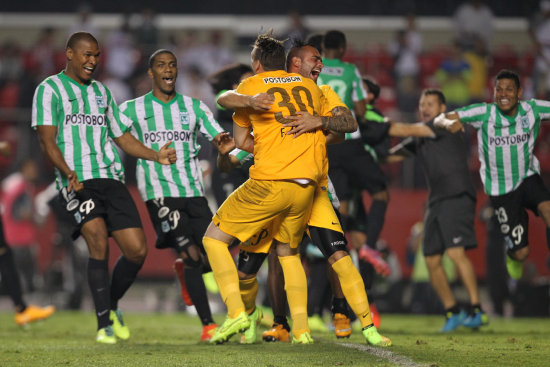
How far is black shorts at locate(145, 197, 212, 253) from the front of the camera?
22.6 ft

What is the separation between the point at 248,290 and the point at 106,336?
1203mm

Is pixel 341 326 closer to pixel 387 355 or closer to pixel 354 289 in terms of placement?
pixel 354 289

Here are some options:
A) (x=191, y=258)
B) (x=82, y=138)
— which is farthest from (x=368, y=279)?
(x=82, y=138)

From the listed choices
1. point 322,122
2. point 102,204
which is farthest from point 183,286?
point 322,122

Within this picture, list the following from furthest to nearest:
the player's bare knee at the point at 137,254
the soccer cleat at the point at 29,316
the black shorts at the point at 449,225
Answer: the soccer cleat at the point at 29,316 < the black shorts at the point at 449,225 < the player's bare knee at the point at 137,254

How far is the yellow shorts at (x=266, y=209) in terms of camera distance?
17.8ft

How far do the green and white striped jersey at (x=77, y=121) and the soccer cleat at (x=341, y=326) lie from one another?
2.09m

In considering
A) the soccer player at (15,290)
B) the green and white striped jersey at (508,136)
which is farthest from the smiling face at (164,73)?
the green and white striped jersey at (508,136)

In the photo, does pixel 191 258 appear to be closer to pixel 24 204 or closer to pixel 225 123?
pixel 225 123

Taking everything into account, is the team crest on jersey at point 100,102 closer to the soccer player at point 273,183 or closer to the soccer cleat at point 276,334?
the soccer player at point 273,183

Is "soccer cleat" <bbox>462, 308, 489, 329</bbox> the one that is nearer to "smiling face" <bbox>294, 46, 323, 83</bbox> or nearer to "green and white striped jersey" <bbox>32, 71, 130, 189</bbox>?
"smiling face" <bbox>294, 46, 323, 83</bbox>

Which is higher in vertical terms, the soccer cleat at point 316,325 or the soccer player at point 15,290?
the soccer player at point 15,290

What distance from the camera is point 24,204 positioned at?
12164 millimetres

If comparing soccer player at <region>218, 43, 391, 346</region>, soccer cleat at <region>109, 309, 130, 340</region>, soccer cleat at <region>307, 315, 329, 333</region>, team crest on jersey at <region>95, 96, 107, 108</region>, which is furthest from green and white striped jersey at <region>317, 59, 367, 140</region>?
soccer cleat at <region>109, 309, 130, 340</region>
